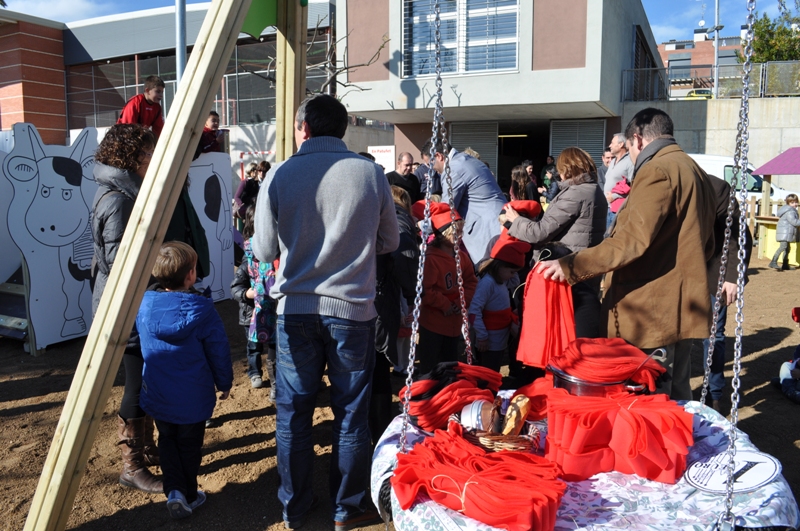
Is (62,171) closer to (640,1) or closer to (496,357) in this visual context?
(496,357)

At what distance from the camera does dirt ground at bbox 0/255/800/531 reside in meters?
2.99

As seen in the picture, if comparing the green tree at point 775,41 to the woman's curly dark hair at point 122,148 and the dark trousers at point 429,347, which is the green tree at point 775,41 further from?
the woman's curly dark hair at point 122,148

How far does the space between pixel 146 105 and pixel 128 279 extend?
172 inches

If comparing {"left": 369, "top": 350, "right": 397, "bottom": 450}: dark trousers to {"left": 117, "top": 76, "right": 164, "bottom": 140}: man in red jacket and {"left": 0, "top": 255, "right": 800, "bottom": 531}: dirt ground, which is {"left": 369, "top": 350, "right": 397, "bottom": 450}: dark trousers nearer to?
{"left": 0, "top": 255, "right": 800, "bottom": 531}: dirt ground

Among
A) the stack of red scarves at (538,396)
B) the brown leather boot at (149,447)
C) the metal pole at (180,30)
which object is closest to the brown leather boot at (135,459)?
the brown leather boot at (149,447)

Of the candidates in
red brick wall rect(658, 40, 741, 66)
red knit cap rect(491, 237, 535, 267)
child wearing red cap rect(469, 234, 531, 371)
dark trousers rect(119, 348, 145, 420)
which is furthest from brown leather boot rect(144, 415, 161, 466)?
red brick wall rect(658, 40, 741, 66)

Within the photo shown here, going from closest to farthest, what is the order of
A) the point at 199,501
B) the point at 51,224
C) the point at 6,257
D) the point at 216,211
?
the point at 199,501 < the point at 51,224 < the point at 6,257 < the point at 216,211

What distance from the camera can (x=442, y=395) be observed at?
2.74 meters

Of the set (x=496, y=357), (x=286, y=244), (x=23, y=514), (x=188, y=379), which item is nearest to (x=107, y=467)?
(x=23, y=514)

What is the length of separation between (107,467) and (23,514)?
0.52m

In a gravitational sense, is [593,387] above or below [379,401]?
above

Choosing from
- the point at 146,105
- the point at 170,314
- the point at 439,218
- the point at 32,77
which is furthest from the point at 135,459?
the point at 32,77

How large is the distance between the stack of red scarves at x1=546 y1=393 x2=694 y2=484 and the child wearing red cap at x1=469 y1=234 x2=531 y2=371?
6.11 feet

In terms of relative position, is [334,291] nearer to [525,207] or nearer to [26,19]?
[525,207]
